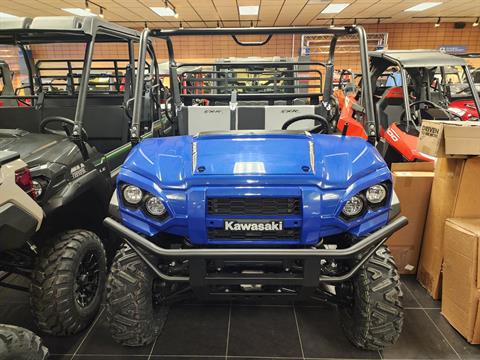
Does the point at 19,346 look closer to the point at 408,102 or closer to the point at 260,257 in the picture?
the point at 260,257

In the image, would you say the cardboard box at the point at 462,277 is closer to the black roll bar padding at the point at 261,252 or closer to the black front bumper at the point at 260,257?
the black front bumper at the point at 260,257

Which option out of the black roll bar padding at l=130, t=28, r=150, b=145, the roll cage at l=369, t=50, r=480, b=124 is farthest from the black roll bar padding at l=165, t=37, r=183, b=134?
the roll cage at l=369, t=50, r=480, b=124

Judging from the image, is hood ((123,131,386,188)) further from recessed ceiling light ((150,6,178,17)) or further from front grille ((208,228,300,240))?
recessed ceiling light ((150,6,178,17))

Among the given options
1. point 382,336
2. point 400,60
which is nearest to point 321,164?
point 382,336

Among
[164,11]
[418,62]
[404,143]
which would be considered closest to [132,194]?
[404,143]

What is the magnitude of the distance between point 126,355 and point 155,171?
1150 mm

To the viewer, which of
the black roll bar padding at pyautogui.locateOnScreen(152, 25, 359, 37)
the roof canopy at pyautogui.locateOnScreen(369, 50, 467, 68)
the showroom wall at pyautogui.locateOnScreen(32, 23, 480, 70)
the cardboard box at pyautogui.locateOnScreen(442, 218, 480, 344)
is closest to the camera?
the cardboard box at pyautogui.locateOnScreen(442, 218, 480, 344)

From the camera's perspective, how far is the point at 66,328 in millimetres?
2133

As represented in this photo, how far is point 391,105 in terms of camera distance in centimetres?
527

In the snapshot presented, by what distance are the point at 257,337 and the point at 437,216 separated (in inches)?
60.4

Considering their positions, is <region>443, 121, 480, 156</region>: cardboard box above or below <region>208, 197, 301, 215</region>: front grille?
above

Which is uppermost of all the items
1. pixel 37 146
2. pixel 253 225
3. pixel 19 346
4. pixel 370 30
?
pixel 370 30

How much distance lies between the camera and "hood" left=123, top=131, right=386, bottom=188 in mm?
1644

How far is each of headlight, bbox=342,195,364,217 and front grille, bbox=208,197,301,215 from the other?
0.24 m
